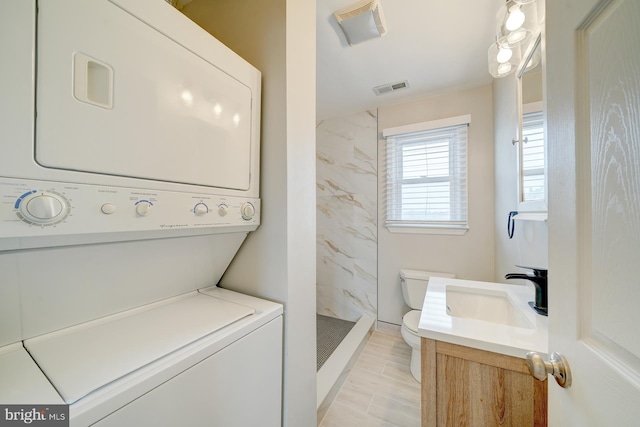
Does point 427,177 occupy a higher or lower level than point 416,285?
higher

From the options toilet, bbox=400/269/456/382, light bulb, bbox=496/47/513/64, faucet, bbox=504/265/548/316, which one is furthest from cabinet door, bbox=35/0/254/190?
toilet, bbox=400/269/456/382

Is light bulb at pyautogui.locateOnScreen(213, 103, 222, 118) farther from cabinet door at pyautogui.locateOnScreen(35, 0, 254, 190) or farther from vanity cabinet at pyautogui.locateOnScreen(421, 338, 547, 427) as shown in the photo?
vanity cabinet at pyautogui.locateOnScreen(421, 338, 547, 427)

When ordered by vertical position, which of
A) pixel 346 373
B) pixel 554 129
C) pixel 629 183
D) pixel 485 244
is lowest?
pixel 346 373

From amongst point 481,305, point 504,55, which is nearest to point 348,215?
point 481,305

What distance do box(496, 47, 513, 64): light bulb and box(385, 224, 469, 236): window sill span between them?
1374mm

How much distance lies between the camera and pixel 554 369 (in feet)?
1.75

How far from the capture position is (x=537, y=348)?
2.56 ft

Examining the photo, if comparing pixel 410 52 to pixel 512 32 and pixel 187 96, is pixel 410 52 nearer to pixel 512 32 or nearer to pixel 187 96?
pixel 512 32

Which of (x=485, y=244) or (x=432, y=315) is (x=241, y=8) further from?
(x=485, y=244)

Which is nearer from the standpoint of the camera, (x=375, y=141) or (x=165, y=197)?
(x=165, y=197)

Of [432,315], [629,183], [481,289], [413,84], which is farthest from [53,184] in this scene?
[413,84]

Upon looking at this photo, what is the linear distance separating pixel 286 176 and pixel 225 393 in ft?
2.57

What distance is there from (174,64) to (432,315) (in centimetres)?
137

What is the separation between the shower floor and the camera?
2.05 metres
